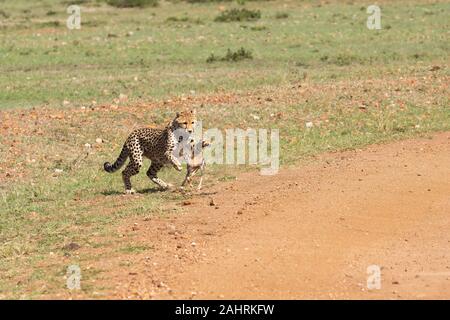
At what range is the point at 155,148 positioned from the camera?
13.1 m

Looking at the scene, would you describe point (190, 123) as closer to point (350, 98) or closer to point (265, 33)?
point (350, 98)

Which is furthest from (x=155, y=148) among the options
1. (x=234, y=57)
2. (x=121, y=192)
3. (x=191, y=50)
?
(x=191, y=50)

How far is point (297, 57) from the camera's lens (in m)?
24.2

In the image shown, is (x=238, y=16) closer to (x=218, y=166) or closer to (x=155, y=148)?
(x=218, y=166)

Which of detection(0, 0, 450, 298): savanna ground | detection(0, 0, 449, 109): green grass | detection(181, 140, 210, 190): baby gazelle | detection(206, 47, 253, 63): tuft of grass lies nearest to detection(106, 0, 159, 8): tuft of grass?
detection(0, 0, 449, 109): green grass

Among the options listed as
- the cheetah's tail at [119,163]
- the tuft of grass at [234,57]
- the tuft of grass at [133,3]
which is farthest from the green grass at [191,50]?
the cheetah's tail at [119,163]

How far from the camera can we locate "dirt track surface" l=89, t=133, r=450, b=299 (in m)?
8.48

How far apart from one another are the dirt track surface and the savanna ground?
0.09 ft

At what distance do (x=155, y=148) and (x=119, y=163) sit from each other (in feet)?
1.71

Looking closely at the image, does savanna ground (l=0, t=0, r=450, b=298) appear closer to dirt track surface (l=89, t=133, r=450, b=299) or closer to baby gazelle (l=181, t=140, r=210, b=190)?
dirt track surface (l=89, t=133, r=450, b=299)

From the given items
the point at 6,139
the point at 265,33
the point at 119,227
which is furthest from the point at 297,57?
the point at 119,227

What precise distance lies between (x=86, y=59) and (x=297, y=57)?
16.1ft

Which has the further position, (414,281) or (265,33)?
(265,33)
